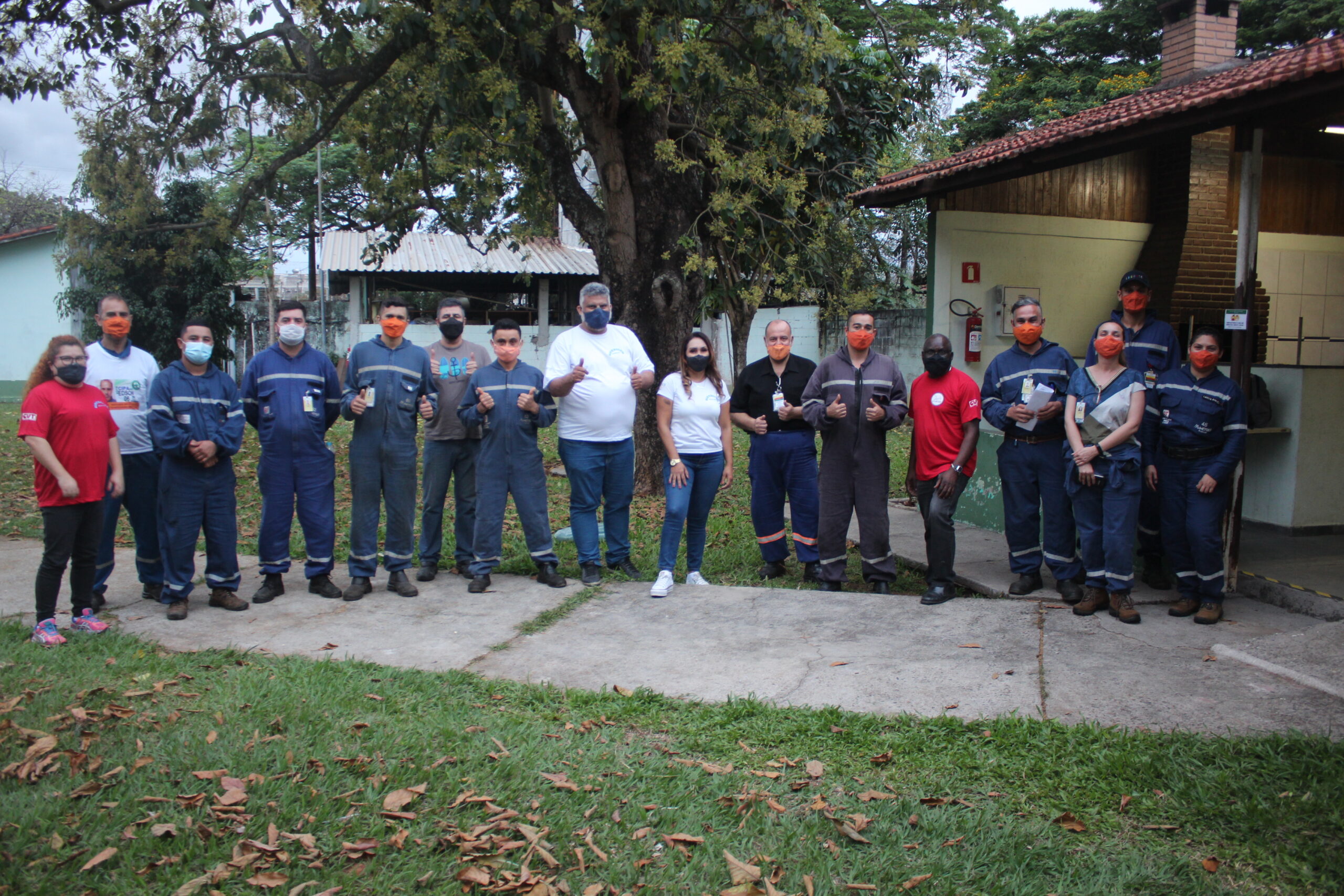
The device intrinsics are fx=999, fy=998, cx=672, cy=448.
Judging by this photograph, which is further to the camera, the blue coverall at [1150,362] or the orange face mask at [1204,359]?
the blue coverall at [1150,362]

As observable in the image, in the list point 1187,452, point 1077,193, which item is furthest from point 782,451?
point 1077,193

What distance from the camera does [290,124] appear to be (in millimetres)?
13398

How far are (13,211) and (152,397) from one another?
44.0 meters

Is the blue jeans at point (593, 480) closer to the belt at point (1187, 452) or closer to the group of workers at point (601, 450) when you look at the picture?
the group of workers at point (601, 450)

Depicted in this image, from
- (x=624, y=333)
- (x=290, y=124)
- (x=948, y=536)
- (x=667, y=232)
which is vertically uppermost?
(x=290, y=124)

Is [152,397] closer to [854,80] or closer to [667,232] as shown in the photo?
[667,232]

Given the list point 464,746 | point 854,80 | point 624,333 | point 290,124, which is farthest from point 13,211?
point 464,746

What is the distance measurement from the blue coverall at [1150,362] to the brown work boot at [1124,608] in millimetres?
688

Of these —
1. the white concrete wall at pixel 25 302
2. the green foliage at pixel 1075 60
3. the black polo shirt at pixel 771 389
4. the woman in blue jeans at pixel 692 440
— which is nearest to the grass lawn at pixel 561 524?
the woman in blue jeans at pixel 692 440

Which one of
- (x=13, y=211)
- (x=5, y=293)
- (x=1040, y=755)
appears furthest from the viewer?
(x=13, y=211)

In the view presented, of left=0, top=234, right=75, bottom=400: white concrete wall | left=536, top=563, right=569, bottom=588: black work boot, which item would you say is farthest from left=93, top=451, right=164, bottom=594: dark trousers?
left=0, top=234, right=75, bottom=400: white concrete wall

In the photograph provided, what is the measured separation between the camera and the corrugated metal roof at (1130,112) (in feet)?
18.9

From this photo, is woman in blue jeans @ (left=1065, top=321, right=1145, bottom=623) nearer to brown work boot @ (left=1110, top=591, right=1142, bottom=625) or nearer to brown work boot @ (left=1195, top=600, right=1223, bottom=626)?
brown work boot @ (left=1110, top=591, right=1142, bottom=625)

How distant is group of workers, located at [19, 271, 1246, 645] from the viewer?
Result: 5879mm
